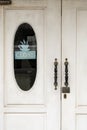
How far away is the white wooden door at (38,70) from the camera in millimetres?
3387

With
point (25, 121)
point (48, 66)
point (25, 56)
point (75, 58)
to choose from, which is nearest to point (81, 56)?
point (75, 58)

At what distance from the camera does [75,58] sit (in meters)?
3.41

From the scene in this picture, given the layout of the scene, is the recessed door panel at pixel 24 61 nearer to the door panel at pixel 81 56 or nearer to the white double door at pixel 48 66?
the white double door at pixel 48 66

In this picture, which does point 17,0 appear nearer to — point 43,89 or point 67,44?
point 67,44

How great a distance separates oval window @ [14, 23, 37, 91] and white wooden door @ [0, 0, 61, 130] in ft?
0.12

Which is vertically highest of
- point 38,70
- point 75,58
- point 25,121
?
point 75,58

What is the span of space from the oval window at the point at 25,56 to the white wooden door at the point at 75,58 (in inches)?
13.4

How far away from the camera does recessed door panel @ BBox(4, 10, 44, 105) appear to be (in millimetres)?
3410

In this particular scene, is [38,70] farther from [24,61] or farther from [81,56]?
[81,56]

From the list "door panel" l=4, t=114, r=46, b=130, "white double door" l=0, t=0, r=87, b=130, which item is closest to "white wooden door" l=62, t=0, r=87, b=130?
"white double door" l=0, t=0, r=87, b=130

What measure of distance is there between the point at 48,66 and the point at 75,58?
1.01 ft

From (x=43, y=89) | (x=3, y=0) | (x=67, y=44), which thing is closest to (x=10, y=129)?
(x=43, y=89)

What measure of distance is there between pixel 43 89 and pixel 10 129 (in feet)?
1.92

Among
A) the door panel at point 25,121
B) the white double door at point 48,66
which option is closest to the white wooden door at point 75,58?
the white double door at point 48,66
